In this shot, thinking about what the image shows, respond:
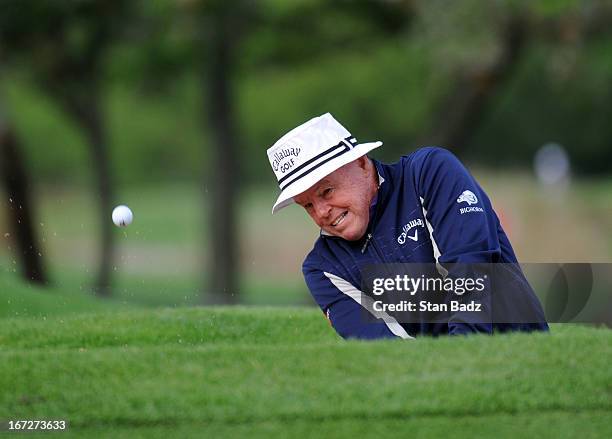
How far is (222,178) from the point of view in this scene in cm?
2281

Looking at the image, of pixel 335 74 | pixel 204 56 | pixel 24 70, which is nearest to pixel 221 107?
pixel 204 56

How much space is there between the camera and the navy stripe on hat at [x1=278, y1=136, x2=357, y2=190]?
5.12 metres

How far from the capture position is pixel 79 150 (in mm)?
43500

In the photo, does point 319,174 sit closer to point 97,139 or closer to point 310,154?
point 310,154

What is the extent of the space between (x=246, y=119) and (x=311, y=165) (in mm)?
34838

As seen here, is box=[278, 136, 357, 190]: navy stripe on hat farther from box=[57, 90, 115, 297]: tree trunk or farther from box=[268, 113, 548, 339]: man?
box=[57, 90, 115, 297]: tree trunk

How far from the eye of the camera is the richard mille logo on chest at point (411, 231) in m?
5.21

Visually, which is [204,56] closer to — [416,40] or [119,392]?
[416,40]

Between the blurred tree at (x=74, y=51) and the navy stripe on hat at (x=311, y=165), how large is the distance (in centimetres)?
1488

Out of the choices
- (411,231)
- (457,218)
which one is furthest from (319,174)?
(457,218)

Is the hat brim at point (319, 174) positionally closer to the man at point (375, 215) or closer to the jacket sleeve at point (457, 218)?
the man at point (375, 215)

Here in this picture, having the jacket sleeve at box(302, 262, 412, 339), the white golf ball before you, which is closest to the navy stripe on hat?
the jacket sleeve at box(302, 262, 412, 339)

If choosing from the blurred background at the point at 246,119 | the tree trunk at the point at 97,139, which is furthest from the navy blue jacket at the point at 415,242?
the tree trunk at the point at 97,139

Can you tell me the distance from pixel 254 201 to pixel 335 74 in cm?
754
